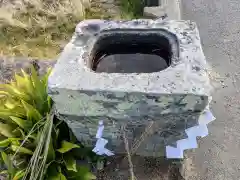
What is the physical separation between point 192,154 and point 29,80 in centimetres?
171

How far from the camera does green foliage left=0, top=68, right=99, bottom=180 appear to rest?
2453 mm

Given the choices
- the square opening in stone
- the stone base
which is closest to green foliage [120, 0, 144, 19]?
the stone base

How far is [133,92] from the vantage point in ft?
6.61

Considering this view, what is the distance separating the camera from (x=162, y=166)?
268 centimetres

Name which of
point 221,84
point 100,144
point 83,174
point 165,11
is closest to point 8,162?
point 83,174

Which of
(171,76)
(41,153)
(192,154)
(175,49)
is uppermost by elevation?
(175,49)

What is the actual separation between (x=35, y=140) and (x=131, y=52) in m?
1.11

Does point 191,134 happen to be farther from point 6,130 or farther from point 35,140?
point 6,130

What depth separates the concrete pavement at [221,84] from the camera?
2.84m

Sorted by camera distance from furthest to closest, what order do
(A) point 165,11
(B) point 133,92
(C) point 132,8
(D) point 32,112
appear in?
(C) point 132,8, (A) point 165,11, (D) point 32,112, (B) point 133,92

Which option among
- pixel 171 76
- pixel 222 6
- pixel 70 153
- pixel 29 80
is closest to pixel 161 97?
pixel 171 76

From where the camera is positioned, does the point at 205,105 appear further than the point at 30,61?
No

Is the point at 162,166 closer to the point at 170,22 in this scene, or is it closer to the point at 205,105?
the point at 205,105

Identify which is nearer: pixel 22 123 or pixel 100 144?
pixel 100 144
